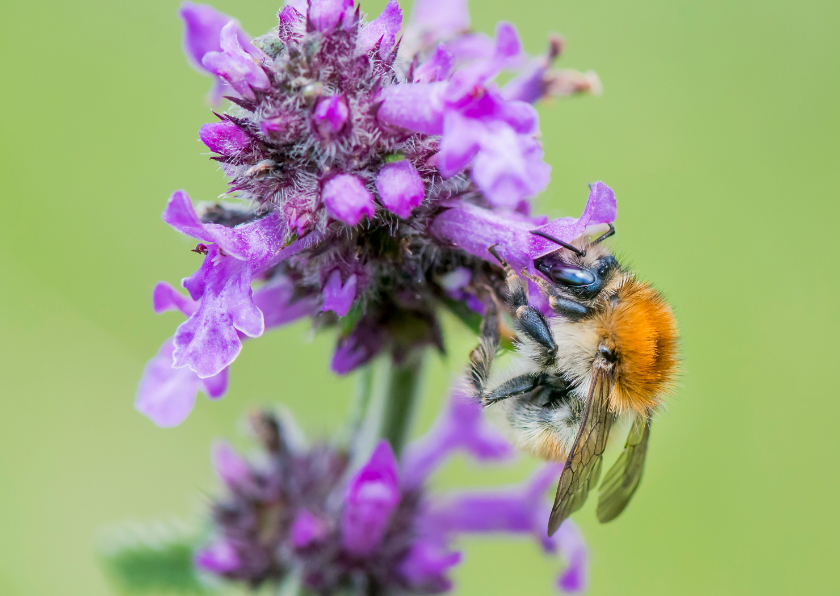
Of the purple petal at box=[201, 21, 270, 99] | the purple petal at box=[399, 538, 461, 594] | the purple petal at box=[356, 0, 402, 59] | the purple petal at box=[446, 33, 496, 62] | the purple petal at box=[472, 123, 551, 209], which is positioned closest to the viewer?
the purple petal at box=[472, 123, 551, 209]

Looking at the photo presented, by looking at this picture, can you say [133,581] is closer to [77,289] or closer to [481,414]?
[481,414]

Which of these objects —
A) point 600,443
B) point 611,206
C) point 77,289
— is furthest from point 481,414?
point 77,289

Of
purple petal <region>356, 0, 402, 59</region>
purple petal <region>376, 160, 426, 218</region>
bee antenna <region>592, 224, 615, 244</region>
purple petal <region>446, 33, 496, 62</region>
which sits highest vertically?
purple petal <region>446, 33, 496, 62</region>

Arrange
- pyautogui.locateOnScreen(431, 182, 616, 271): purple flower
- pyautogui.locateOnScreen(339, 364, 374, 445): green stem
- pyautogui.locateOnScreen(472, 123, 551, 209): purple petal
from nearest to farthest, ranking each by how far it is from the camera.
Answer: pyautogui.locateOnScreen(472, 123, 551, 209): purple petal
pyautogui.locateOnScreen(431, 182, 616, 271): purple flower
pyautogui.locateOnScreen(339, 364, 374, 445): green stem

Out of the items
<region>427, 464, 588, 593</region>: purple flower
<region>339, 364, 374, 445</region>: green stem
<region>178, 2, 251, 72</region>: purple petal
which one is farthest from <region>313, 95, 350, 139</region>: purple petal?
<region>427, 464, 588, 593</region>: purple flower

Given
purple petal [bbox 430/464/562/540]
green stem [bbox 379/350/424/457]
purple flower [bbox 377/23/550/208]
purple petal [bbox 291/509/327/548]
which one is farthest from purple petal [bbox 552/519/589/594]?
purple flower [bbox 377/23/550/208]

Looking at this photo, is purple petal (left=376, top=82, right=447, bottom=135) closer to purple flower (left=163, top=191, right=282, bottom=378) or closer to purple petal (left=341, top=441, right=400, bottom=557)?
purple flower (left=163, top=191, right=282, bottom=378)

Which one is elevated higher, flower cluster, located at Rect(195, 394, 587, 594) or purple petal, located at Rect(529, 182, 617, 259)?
purple petal, located at Rect(529, 182, 617, 259)

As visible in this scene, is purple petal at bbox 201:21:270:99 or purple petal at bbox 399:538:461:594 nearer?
purple petal at bbox 201:21:270:99
